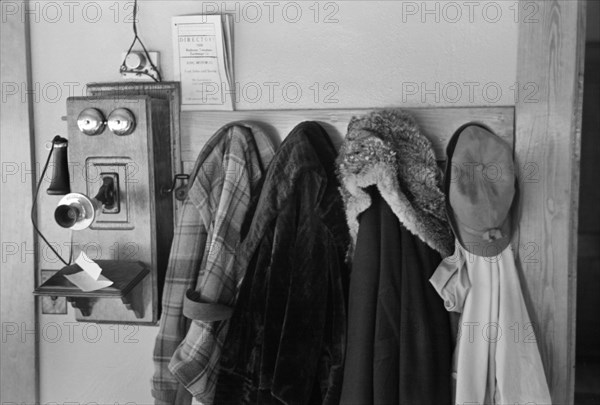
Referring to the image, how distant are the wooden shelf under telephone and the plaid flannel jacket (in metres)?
0.08

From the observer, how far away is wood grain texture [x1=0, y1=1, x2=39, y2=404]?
1.69 m

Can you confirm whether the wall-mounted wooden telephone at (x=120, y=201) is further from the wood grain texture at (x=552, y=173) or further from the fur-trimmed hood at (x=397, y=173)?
the wood grain texture at (x=552, y=173)

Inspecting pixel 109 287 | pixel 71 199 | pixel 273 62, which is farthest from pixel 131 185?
pixel 273 62

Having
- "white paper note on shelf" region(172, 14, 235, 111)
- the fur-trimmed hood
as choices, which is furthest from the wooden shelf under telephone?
the fur-trimmed hood

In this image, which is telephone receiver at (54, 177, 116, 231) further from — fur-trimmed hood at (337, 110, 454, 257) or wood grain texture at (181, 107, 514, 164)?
fur-trimmed hood at (337, 110, 454, 257)

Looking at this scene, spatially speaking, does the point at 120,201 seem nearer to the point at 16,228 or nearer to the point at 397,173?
the point at 16,228

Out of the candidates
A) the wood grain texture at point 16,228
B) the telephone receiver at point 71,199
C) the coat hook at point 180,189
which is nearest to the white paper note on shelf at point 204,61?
the coat hook at point 180,189

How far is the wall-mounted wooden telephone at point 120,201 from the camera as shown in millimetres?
1534

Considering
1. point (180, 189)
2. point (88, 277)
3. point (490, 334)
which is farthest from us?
point (180, 189)

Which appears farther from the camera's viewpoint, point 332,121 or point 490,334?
point 332,121

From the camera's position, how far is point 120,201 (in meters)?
1.59

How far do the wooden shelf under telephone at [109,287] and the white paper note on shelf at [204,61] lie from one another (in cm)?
44

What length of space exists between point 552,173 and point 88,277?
1.14 m

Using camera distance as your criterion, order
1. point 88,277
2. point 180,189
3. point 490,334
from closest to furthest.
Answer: point 490,334 → point 88,277 → point 180,189
